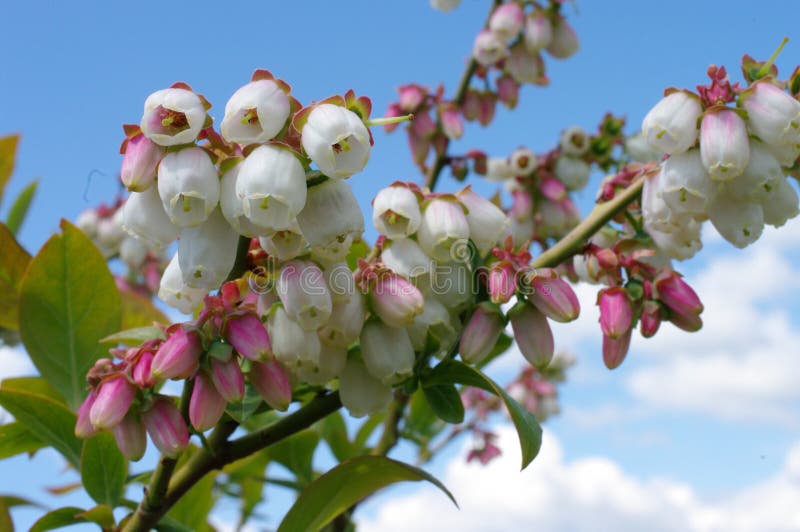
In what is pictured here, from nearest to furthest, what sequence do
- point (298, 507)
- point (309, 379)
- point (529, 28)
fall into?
point (309, 379) → point (298, 507) → point (529, 28)

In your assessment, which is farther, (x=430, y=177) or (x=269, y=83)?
(x=430, y=177)

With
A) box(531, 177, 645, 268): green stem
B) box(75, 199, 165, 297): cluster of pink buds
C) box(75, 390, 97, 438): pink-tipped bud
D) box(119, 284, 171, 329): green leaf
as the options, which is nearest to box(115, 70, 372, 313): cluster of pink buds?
box(75, 390, 97, 438): pink-tipped bud

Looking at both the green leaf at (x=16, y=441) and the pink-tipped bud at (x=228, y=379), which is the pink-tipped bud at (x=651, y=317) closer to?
the pink-tipped bud at (x=228, y=379)

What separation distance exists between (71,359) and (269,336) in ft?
1.90

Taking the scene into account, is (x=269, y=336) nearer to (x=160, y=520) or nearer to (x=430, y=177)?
(x=160, y=520)

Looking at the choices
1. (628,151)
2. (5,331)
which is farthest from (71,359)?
(628,151)

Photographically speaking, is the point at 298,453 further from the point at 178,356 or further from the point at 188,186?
the point at 188,186

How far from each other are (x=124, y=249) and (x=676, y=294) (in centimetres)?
238

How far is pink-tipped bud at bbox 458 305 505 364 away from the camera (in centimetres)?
121

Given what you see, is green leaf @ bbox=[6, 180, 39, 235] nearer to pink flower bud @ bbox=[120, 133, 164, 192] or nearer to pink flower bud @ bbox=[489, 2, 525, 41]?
pink flower bud @ bbox=[489, 2, 525, 41]

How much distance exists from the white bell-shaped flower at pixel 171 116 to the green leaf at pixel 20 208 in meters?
1.65

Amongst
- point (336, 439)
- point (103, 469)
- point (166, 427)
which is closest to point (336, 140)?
point (166, 427)

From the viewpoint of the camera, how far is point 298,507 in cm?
131

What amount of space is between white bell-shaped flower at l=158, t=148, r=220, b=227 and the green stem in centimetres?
59
